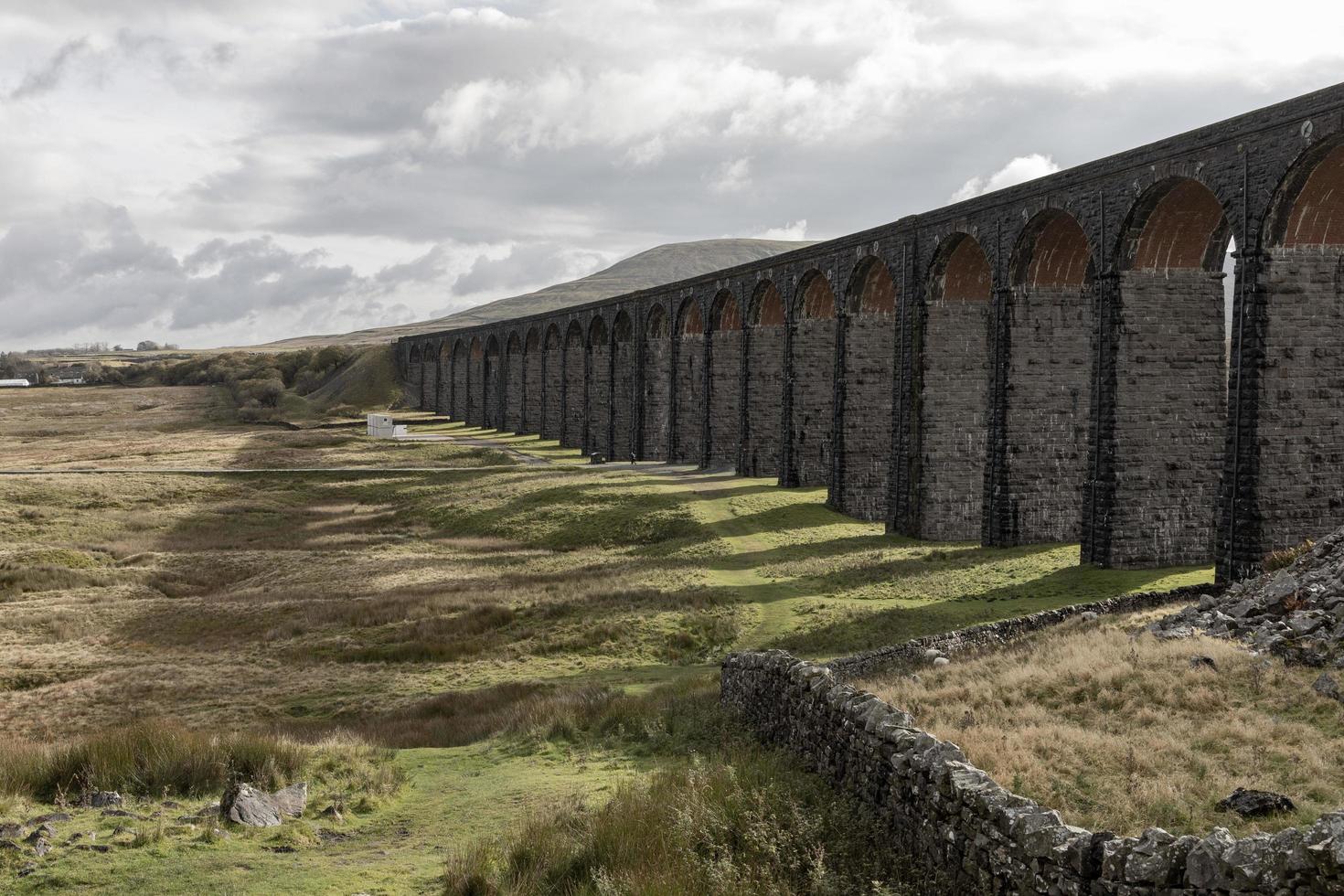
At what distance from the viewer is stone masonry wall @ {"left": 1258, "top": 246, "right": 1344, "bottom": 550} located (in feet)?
63.0

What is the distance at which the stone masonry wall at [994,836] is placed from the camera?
198 inches

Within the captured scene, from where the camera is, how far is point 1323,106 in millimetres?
17938

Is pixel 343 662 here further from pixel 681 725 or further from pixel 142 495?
pixel 142 495

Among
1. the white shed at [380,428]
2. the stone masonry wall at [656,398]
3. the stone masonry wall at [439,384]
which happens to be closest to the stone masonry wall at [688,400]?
the stone masonry wall at [656,398]

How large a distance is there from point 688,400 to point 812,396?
42.3 feet

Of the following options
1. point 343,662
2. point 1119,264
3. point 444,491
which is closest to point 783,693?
point 343,662

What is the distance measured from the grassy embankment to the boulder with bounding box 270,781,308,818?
1.08 ft

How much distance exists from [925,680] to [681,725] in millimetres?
3061

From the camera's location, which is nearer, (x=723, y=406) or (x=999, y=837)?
(x=999, y=837)

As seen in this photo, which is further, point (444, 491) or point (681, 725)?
point (444, 491)

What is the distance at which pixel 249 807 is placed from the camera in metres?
9.43

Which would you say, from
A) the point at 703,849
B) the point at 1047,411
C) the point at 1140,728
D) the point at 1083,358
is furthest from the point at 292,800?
the point at 1083,358

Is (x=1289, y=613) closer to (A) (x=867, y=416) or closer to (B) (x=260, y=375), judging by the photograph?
(A) (x=867, y=416)

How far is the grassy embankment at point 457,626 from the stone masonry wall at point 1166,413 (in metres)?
1.25
